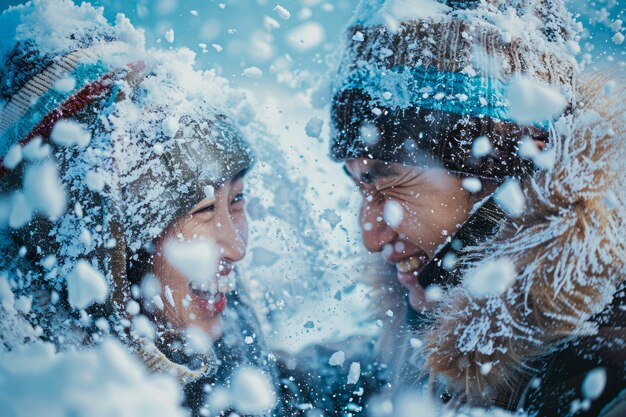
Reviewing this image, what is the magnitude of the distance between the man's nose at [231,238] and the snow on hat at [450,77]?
0.29 m

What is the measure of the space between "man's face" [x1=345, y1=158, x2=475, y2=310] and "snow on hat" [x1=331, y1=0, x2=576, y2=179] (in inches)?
1.4

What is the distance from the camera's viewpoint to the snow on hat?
65cm

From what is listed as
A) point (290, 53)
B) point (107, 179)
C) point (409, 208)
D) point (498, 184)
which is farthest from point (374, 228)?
point (107, 179)

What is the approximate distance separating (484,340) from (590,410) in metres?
0.16

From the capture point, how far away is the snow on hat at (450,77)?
648mm

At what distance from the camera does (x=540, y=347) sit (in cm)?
65

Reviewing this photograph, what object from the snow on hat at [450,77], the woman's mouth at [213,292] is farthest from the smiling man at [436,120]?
the woman's mouth at [213,292]

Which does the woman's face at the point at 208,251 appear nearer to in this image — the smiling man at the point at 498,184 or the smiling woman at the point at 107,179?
the smiling woman at the point at 107,179

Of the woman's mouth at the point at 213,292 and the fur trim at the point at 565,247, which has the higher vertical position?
the fur trim at the point at 565,247

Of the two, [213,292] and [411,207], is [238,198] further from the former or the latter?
[411,207]

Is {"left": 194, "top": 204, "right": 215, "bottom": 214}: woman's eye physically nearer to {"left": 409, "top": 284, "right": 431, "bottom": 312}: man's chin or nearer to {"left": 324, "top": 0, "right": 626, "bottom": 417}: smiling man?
{"left": 324, "top": 0, "right": 626, "bottom": 417}: smiling man

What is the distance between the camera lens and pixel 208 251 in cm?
76

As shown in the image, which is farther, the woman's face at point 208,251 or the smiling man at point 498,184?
the woman's face at point 208,251

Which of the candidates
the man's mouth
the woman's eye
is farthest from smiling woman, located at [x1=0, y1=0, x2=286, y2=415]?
the man's mouth
